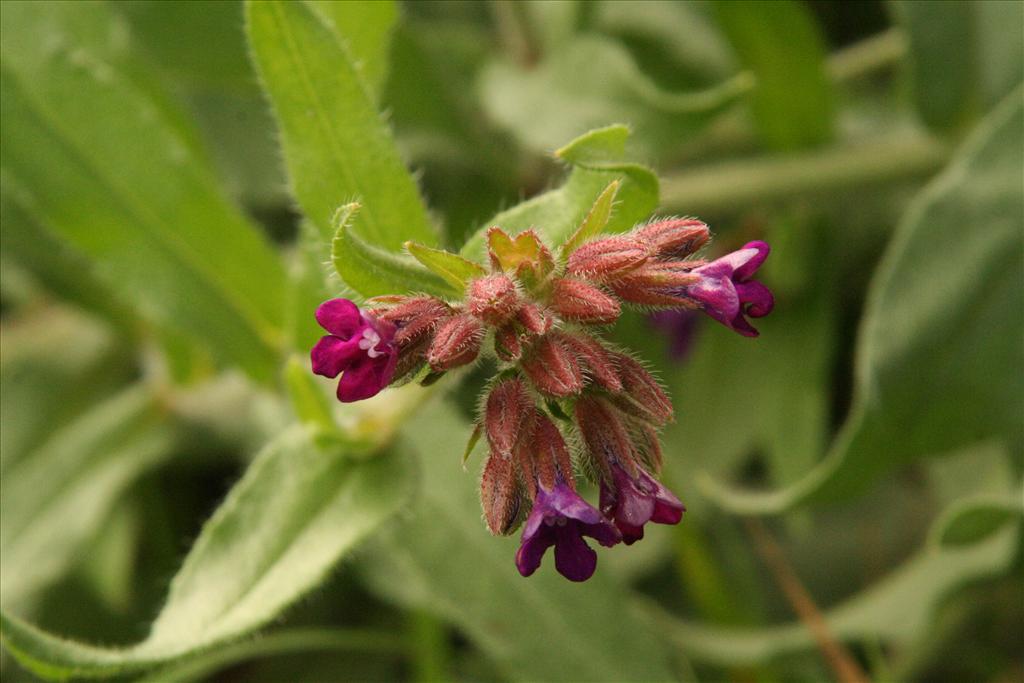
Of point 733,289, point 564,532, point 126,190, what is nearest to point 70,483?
point 126,190

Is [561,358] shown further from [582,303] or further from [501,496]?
[501,496]

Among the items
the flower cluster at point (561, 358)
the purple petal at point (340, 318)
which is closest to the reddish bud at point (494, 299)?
the flower cluster at point (561, 358)

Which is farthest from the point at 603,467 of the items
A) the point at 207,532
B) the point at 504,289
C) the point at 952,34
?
the point at 952,34

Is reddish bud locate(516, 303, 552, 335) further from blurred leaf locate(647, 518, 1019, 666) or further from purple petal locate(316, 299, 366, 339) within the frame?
blurred leaf locate(647, 518, 1019, 666)

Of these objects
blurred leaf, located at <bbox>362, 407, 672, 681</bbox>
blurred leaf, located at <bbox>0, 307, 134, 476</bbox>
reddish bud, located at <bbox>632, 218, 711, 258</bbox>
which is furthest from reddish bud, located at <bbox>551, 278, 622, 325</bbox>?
blurred leaf, located at <bbox>0, 307, 134, 476</bbox>

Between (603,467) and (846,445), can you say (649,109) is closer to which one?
(846,445)

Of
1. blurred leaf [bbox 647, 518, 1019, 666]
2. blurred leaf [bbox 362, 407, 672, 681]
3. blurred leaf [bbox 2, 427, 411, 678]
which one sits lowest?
blurred leaf [bbox 647, 518, 1019, 666]
